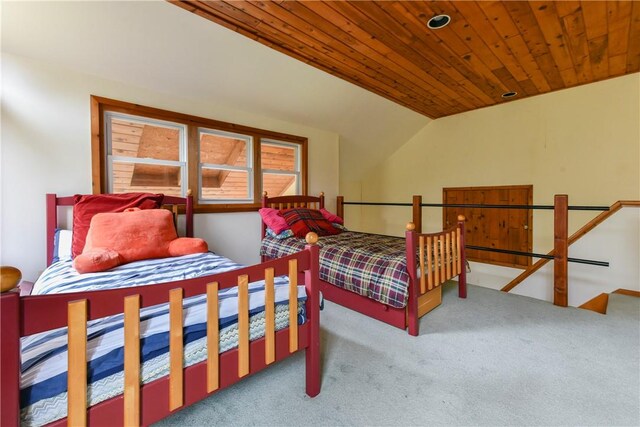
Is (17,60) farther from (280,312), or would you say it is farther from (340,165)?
(340,165)

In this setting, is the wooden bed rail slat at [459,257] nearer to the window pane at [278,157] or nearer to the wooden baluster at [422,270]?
the wooden baluster at [422,270]

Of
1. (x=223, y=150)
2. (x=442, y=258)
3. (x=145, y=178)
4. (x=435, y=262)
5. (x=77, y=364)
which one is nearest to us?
(x=77, y=364)

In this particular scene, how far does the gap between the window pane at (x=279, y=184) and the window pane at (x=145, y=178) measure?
1036 mm

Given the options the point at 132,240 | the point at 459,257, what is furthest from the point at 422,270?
the point at 132,240

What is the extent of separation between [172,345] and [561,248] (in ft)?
9.51

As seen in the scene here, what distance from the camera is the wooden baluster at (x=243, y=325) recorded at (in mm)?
1032

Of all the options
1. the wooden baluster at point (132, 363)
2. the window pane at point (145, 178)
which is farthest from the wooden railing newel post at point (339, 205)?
the wooden baluster at point (132, 363)

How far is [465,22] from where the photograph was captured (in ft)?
6.57

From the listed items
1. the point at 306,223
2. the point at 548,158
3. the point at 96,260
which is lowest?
the point at 96,260

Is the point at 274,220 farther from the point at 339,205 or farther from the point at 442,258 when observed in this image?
the point at 442,258

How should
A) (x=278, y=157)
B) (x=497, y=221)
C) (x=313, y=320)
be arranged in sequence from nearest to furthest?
(x=313, y=320)
(x=278, y=157)
(x=497, y=221)

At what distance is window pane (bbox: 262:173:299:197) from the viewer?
3510mm

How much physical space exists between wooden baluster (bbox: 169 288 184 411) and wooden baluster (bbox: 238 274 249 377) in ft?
0.68

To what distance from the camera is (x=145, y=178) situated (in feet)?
8.51
